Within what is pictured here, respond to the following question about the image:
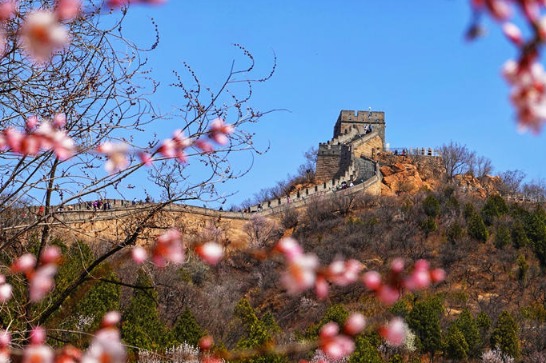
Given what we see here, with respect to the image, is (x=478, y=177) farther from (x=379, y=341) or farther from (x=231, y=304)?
(x=379, y=341)

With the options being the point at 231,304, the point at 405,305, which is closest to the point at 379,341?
the point at 405,305

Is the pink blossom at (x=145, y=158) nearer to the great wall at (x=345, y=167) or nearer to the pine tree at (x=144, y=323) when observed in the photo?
the pine tree at (x=144, y=323)

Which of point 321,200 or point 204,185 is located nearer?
point 204,185

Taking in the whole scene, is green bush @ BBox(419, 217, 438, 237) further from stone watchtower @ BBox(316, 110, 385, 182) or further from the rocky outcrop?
stone watchtower @ BBox(316, 110, 385, 182)

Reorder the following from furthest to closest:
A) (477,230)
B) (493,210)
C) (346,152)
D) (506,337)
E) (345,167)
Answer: (346,152) < (345,167) < (493,210) < (477,230) < (506,337)

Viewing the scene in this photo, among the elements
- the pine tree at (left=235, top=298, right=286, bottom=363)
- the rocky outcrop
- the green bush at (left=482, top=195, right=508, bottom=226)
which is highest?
the rocky outcrop

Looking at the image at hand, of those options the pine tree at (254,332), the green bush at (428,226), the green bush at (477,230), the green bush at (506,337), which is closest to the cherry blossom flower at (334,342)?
the pine tree at (254,332)

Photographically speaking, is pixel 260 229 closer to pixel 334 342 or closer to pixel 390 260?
pixel 390 260

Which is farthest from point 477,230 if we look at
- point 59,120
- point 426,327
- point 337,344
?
point 337,344

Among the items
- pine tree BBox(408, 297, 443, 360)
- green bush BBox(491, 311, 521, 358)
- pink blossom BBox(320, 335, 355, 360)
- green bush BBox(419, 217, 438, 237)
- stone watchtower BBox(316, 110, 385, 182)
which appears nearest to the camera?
pink blossom BBox(320, 335, 355, 360)

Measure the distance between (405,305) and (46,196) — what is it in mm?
29006

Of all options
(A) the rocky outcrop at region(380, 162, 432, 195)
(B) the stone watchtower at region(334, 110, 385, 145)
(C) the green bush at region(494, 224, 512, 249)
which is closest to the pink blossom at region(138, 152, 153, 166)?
(C) the green bush at region(494, 224, 512, 249)

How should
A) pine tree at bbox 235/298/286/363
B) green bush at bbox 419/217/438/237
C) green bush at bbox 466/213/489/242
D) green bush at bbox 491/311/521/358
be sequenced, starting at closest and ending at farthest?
pine tree at bbox 235/298/286/363
green bush at bbox 491/311/521/358
green bush at bbox 466/213/489/242
green bush at bbox 419/217/438/237

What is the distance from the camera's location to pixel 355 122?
207 ft
